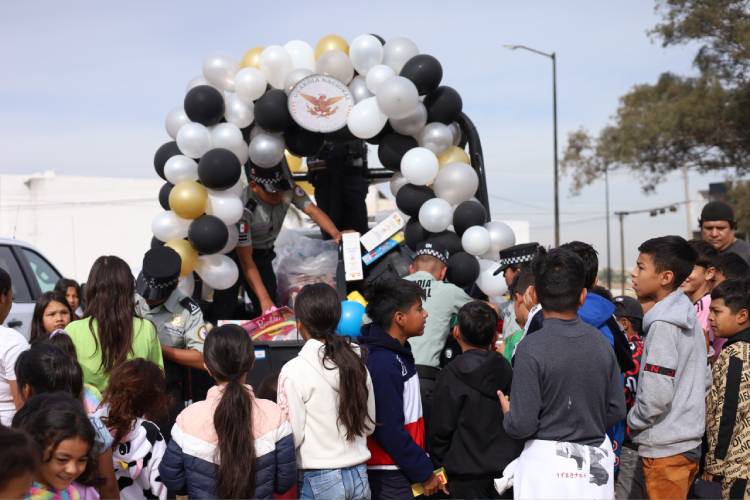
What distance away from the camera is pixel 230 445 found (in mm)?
3387

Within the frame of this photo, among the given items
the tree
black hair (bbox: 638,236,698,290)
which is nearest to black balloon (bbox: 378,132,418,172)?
black hair (bbox: 638,236,698,290)

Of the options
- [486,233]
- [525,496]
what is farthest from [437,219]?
[525,496]

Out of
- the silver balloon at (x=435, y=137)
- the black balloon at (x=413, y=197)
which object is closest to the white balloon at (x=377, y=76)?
the silver balloon at (x=435, y=137)

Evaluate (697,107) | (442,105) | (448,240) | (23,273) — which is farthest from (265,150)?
(697,107)

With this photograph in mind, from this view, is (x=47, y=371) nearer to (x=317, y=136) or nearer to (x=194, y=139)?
(x=194, y=139)

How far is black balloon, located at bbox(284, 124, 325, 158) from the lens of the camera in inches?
278

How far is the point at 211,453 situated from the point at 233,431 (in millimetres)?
135

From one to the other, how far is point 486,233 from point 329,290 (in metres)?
3.10

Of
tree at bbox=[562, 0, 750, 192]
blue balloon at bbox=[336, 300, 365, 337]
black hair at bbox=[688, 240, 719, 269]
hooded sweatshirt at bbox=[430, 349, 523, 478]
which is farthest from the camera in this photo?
tree at bbox=[562, 0, 750, 192]

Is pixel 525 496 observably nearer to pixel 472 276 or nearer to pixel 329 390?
pixel 329 390

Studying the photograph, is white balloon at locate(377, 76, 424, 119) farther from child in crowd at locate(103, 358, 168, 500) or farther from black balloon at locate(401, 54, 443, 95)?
child in crowd at locate(103, 358, 168, 500)

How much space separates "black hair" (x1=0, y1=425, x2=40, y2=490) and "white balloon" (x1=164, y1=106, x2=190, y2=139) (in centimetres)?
508

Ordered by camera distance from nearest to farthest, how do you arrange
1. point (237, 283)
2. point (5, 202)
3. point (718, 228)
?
point (718, 228) < point (237, 283) < point (5, 202)

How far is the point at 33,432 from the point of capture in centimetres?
286
